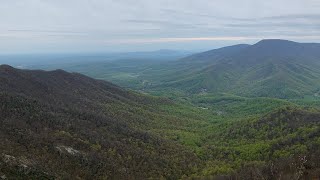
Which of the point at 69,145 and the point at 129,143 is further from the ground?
the point at 69,145

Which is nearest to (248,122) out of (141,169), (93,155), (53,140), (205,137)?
(205,137)

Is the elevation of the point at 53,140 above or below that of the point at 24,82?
below

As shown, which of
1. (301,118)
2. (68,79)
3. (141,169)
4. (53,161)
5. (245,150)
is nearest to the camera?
(53,161)

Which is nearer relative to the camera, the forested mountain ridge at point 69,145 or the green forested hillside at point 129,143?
the forested mountain ridge at point 69,145

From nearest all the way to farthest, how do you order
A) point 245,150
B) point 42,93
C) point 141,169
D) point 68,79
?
1. point 141,169
2. point 245,150
3. point 42,93
4. point 68,79

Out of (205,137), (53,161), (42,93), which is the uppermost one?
(42,93)

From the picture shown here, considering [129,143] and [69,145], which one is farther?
[129,143]

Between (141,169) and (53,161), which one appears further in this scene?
(141,169)

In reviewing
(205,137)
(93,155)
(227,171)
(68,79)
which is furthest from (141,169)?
(68,79)

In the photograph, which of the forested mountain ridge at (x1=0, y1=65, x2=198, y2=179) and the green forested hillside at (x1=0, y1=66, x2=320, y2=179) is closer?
the forested mountain ridge at (x1=0, y1=65, x2=198, y2=179)

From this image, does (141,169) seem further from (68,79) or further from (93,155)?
(68,79)
